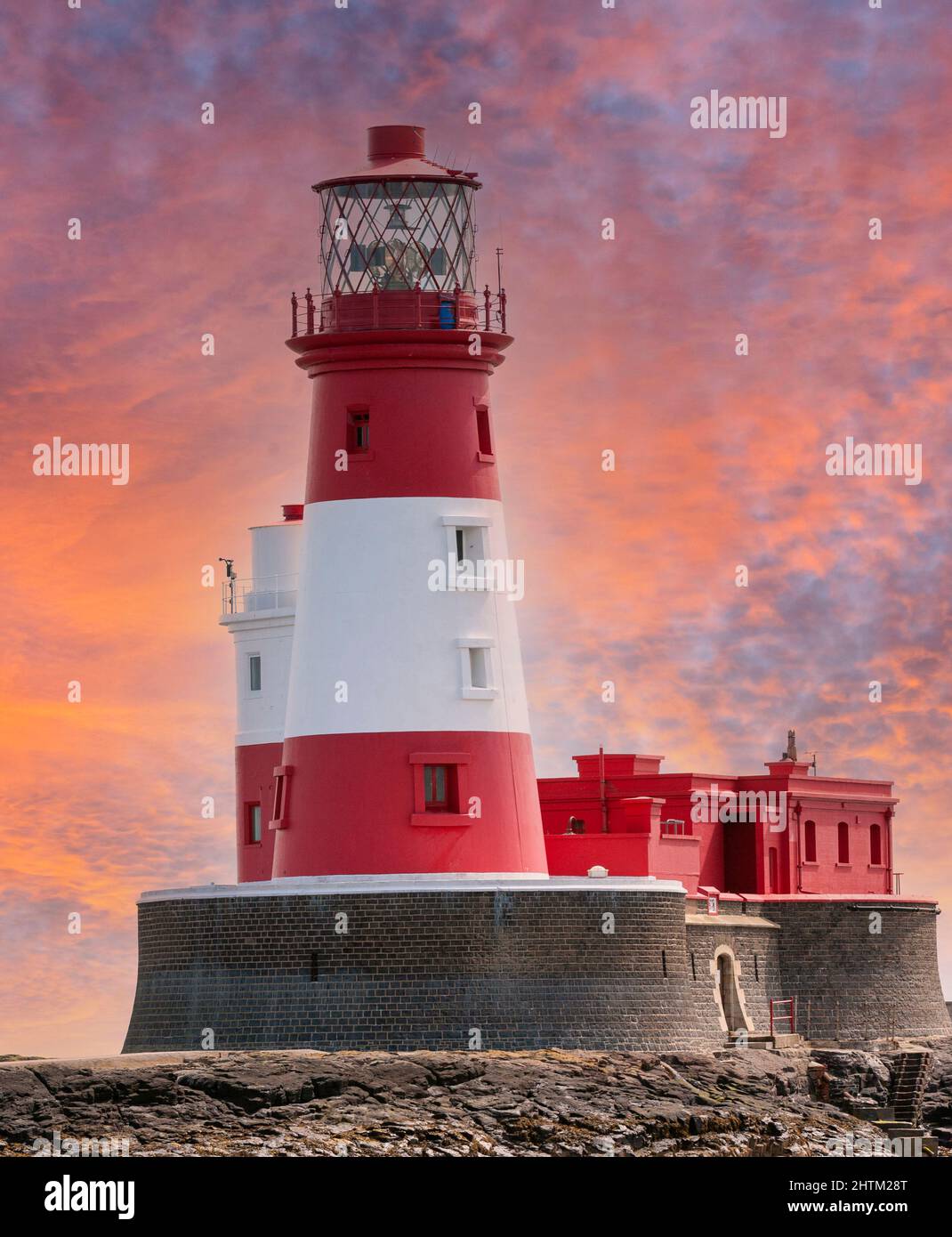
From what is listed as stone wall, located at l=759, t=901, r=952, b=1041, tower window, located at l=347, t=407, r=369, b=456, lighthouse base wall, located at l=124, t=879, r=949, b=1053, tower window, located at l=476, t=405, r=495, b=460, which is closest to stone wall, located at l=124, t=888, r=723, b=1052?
lighthouse base wall, located at l=124, t=879, r=949, b=1053

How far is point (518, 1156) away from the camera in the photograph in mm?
41531

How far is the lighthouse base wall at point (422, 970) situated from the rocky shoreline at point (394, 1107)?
70 cm

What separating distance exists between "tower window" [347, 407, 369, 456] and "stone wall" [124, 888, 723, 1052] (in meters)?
7.02

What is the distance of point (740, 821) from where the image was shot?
56.5 metres

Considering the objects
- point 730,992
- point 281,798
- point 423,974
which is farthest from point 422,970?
point 730,992

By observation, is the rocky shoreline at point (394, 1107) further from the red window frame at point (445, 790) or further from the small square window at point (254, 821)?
the small square window at point (254, 821)

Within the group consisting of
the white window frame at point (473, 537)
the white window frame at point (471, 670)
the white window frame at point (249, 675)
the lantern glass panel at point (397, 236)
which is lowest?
the white window frame at point (471, 670)

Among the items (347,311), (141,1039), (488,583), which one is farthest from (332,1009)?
(347,311)

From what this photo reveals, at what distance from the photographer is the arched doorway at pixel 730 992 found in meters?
51.0

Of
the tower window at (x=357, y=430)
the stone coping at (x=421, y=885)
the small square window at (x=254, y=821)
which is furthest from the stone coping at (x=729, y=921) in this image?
the tower window at (x=357, y=430)
